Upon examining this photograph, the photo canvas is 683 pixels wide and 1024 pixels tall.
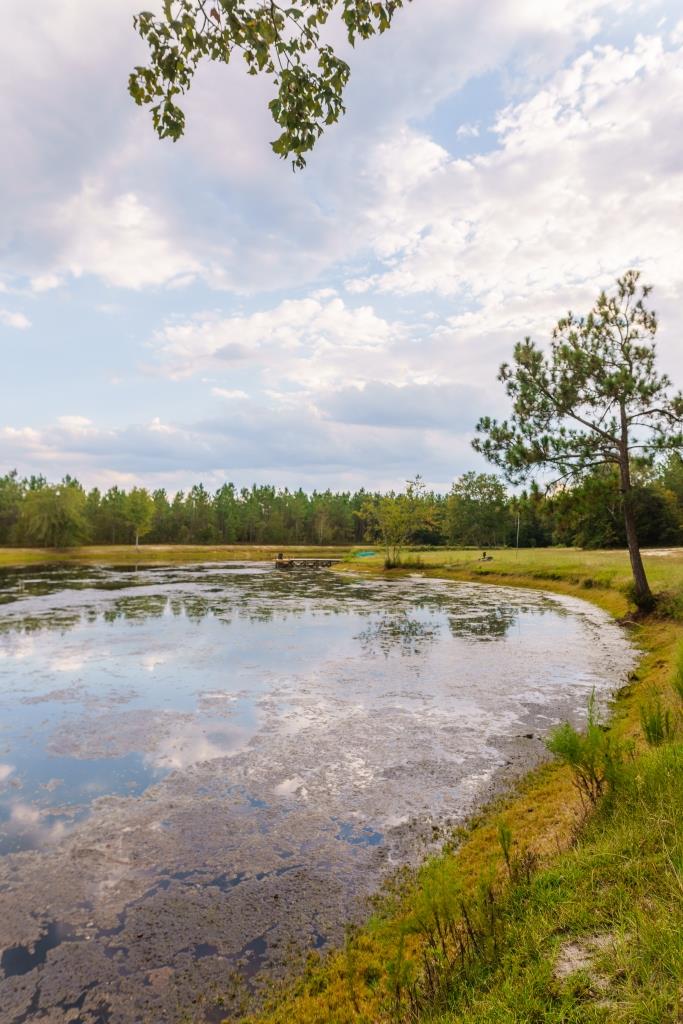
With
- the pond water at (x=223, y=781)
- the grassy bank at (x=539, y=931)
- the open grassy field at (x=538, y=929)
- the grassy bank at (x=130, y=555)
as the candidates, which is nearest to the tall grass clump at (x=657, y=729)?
the open grassy field at (x=538, y=929)

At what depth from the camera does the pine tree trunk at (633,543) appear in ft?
65.6

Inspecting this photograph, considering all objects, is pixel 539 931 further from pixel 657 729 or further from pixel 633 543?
pixel 633 543

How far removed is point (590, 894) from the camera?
388 cm

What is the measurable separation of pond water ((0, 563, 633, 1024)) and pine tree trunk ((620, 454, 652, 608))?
2195 millimetres

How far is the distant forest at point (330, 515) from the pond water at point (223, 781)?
5372 mm

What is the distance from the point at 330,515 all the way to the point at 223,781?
382 ft

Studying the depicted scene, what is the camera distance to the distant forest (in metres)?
20.8

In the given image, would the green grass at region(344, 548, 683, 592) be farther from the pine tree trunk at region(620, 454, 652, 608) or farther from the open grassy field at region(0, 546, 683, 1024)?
the open grassy field at region(0, 546, 683, 1024)

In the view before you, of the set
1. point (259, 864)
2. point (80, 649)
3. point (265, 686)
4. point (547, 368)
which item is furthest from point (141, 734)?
point (547, 368)

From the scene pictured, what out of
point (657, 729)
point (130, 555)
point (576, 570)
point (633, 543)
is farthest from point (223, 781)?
point (130, 555)

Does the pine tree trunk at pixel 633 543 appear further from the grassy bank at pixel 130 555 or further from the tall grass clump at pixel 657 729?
the grassy bank at pixel 130 555

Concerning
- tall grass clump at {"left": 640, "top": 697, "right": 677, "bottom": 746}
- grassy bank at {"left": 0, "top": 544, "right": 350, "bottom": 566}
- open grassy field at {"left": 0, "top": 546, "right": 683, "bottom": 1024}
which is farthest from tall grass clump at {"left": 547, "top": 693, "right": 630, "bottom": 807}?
grassy bank at {"left": 0, "top": 544, "right": 350, "bottom": 566}

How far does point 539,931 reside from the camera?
12.0 ft

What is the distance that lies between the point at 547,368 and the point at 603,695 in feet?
42.2
